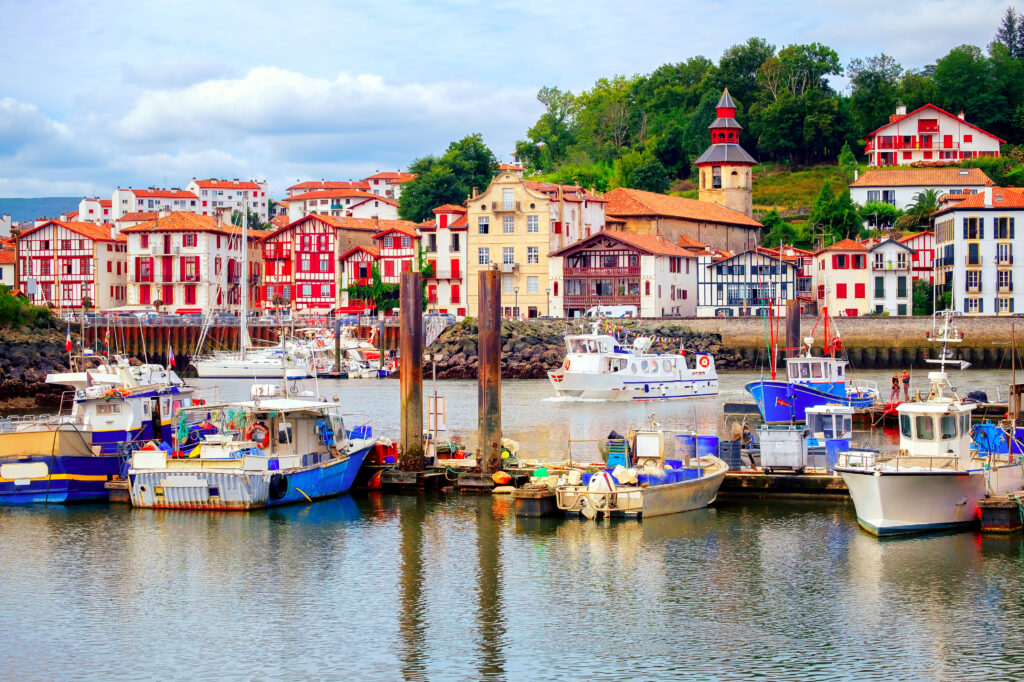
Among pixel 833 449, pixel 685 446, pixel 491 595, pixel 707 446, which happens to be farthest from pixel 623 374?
pixel 491 595

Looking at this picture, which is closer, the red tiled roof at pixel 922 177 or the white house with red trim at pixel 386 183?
the red tiled roof at pixel 922 177

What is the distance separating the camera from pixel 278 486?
1240 inches

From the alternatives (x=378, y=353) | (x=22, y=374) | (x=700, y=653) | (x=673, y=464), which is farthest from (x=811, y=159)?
(x=700, y=653)

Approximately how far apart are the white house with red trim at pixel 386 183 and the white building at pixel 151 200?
21.5 metres

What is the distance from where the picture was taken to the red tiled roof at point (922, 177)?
9775cm

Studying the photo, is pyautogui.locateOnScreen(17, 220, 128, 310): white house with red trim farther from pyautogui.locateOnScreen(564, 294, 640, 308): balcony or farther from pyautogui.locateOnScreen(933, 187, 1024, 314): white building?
pyautogui.locateOnScreen(933, 187, 1024, 314): white building

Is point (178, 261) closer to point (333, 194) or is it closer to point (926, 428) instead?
point (333, 194)

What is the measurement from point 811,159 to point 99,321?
226 feet

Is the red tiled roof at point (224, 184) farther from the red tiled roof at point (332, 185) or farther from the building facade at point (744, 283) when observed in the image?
the building facade at point (744, 283)

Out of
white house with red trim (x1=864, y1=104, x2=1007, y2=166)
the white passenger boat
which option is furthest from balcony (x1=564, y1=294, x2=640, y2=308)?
white house with red trim (x1=864, y1=104, x2=1007, y2=166)

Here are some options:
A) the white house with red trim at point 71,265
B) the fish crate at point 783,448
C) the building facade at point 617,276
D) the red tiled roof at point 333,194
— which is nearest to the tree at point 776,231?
the building facade at point 617,276

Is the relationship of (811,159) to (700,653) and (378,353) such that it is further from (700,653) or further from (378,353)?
(700,653)

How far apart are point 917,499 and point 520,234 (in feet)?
205

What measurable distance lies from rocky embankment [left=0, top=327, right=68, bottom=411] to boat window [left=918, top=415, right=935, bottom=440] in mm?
44516
